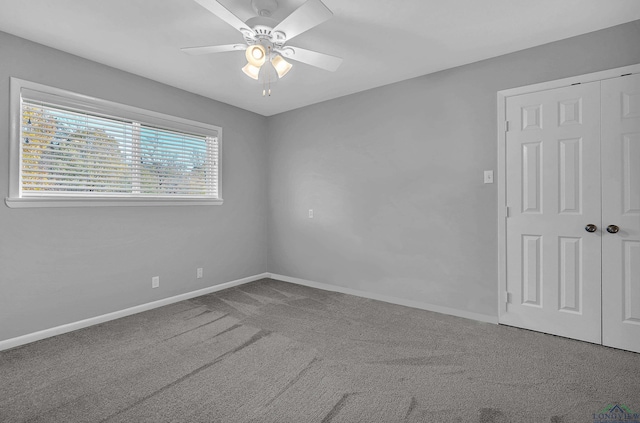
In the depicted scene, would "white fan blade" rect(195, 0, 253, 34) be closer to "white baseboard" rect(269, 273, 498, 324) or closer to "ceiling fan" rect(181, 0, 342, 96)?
"ceiling fan" rect(181, 0, 342, 96)

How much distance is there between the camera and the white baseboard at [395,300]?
9.85 feet

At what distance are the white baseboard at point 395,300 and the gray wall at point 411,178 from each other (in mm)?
50

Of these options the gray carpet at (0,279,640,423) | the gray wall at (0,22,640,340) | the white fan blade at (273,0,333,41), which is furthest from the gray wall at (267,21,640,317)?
the white fan blade at (273,0,333,41)

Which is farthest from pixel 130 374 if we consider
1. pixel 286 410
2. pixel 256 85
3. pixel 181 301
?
pixel 256 85

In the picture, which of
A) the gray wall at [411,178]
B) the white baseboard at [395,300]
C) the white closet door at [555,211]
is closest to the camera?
the white closet door at [555,211]

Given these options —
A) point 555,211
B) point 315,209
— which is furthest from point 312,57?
point 555,211

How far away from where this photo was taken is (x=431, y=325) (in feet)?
9.51

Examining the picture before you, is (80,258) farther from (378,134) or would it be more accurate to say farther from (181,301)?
(378,134)

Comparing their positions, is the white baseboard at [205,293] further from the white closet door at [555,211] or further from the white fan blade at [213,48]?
the white fan blade at [213,48]

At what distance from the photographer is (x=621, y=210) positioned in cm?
237

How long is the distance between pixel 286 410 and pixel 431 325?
173cm

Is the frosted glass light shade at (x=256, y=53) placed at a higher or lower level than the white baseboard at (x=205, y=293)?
higher

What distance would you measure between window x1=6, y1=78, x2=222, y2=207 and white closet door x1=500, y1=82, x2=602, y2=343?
3494 millimetres

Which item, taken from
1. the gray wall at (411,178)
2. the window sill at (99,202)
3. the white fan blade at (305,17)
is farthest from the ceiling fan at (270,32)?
the window sill at (99,202)
